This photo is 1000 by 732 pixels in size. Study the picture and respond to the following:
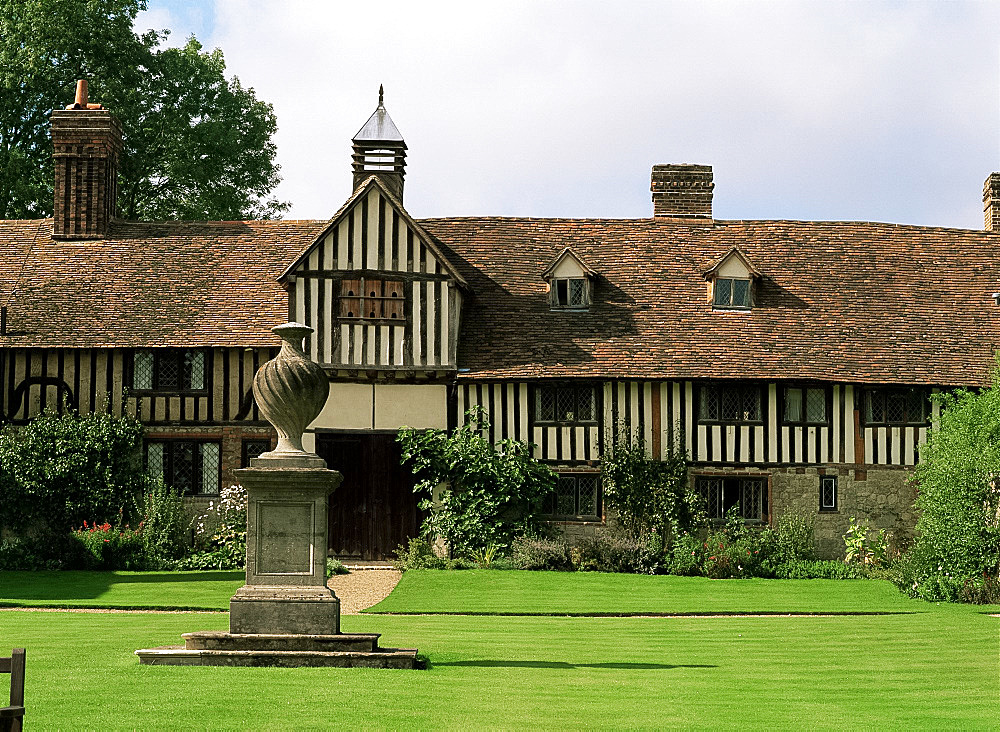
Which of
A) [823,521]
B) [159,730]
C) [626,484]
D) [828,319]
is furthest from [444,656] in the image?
[828,319]

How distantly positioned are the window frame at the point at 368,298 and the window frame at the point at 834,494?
764 cm

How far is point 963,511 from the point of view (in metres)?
18.5

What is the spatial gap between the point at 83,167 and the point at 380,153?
5.66m

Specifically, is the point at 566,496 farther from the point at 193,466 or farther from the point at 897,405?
the point at 193,466

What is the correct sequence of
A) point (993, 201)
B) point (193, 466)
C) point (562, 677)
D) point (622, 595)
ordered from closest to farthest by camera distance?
point (562, 677)
point (622, 595)
point (193, 466)
point (993, 201)

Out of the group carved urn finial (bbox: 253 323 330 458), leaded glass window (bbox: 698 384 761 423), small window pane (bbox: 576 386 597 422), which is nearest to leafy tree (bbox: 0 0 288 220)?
small window pane (bbox: 576 386 597 422)

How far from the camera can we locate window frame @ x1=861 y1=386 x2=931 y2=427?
23.0m

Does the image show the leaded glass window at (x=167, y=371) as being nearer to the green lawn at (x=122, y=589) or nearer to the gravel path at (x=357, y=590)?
the green lawn at (x=122, y=589)

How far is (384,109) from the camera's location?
83.0 feet

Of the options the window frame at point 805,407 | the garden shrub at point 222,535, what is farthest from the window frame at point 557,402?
the garden shrub at point 222,535

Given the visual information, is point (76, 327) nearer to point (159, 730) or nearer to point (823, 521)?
point (823, 521)

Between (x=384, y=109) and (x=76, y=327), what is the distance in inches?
275

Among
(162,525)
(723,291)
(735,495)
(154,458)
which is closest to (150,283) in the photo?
(154,458)

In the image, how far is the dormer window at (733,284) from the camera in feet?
79.7
